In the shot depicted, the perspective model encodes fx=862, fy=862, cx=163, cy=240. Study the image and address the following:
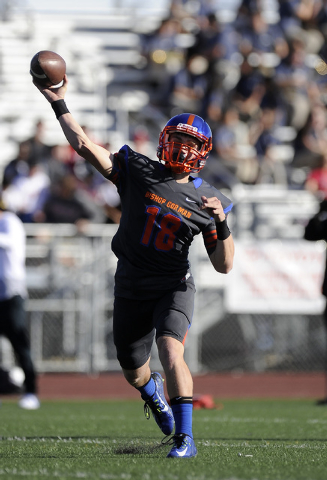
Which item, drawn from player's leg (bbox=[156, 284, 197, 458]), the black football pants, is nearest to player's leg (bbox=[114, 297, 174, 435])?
player's leg (bbox=[156, 284, 197, 458])

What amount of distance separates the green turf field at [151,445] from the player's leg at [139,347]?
24 centimetres

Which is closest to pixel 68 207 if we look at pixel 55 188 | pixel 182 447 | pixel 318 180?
pixel 55 188

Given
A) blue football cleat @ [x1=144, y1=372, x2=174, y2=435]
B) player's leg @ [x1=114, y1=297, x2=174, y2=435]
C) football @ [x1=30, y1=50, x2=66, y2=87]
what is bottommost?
blue football cleat @ [x1=144, y1=372, x2=174, y2=435]

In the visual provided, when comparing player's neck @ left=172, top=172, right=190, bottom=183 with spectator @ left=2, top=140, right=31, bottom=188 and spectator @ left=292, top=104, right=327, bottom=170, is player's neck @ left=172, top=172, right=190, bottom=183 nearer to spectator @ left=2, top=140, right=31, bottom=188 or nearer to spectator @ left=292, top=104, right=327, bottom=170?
spectator @ left=2, top=140, right=31, bottom=188

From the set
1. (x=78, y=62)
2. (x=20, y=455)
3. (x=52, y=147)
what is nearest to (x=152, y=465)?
(x=20, y=455)

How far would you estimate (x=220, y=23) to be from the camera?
15.9 meters

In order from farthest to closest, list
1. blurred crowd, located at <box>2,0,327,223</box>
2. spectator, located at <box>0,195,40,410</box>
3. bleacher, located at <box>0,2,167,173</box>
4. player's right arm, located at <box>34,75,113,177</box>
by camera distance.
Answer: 1. bleacher, located at <box>0,2,167,173</box>
2. blurred crowd, located at <box>2,0,327,223</box>
3. spectator, located at <box>0,195,40,410</box>
4. player's right arm, located at <box>34,75,113,177</box>

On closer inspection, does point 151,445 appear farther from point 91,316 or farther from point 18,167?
point 18,167

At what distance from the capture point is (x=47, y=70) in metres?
5.02

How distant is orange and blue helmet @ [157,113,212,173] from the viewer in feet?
16.4

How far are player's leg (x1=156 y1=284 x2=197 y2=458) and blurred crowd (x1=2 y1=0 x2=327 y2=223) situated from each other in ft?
24.7

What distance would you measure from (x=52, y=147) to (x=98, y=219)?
6.00 feet

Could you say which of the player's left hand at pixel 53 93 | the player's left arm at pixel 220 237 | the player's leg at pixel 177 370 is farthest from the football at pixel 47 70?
the player's leg at pixel 177 370

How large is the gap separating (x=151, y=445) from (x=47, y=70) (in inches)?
89.5
